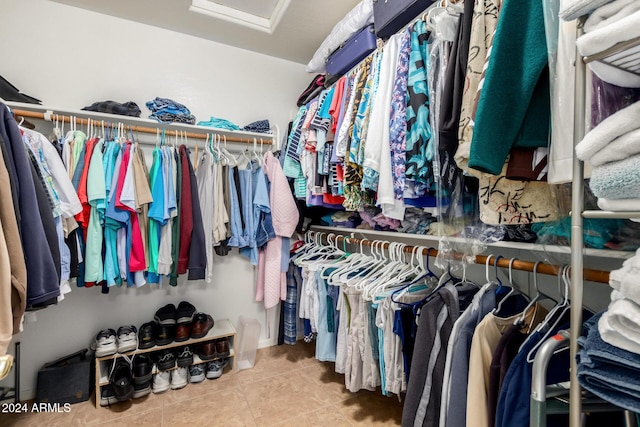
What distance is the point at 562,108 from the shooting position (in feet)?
1.97

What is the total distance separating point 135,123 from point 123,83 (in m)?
0.38

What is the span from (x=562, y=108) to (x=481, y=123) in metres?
0.16

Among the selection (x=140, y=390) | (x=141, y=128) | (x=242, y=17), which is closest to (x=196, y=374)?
(x=140, y=390)

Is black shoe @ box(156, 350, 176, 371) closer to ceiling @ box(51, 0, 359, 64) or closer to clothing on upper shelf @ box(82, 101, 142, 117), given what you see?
clothing on upper shelf @ box(82, 101, 142, 117)

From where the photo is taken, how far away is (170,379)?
185 centimetres

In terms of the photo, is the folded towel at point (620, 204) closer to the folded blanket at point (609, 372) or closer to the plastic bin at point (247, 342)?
the folded blanket at point (609, 372)

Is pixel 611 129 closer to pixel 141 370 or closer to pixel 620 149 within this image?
pixel 620 149

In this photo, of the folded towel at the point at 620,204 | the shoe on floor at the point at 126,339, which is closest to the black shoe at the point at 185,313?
the shoe on floor at the point at 126,339

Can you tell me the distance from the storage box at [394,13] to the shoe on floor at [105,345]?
2297 mm

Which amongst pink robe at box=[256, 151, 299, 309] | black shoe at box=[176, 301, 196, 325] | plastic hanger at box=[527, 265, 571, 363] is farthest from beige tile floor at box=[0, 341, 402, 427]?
plastic hanger at box=[527, 265, 571, 363]

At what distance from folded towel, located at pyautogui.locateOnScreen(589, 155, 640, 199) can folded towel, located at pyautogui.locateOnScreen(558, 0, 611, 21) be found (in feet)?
0.82

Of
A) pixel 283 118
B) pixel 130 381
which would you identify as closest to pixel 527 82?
pixel 283 118

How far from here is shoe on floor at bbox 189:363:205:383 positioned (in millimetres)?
1863

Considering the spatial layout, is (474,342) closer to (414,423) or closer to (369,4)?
(414,423)
